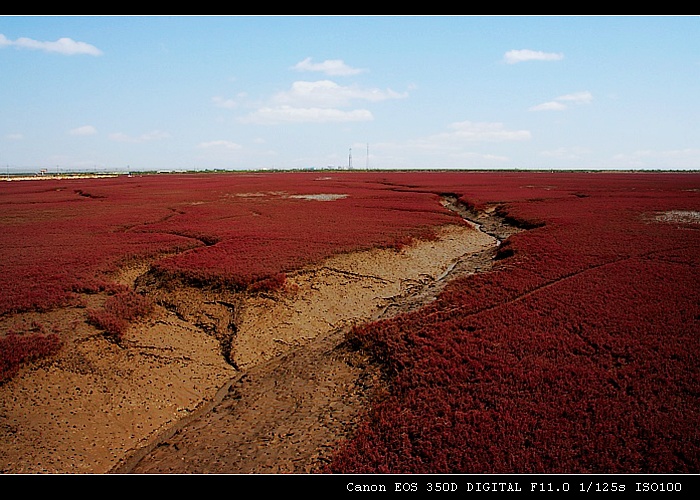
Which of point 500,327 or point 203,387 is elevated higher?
point 500,327

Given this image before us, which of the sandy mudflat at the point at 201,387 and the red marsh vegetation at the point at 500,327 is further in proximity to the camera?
the sandy mudflat at the point at 201,387

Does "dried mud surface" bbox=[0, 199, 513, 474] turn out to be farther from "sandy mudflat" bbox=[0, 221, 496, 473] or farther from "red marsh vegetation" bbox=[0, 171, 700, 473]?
"red marsh vegetation" bbox=[0, 171, 700, 473]

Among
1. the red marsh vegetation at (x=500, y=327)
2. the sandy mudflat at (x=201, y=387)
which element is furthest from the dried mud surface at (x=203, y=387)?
the red marsh vegetation at (x=500, y=327)

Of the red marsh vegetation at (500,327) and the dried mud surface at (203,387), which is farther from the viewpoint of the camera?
the dried mud surface at (203,387)

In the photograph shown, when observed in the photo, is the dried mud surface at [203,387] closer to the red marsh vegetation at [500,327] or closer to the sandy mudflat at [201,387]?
the sandy mudflat at [201,387]

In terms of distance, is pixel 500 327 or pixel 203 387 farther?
pixel 500 327

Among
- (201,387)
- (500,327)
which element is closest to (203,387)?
(201,387)

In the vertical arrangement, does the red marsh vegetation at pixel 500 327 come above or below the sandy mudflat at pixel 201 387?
above

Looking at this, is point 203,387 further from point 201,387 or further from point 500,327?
point 500,327
